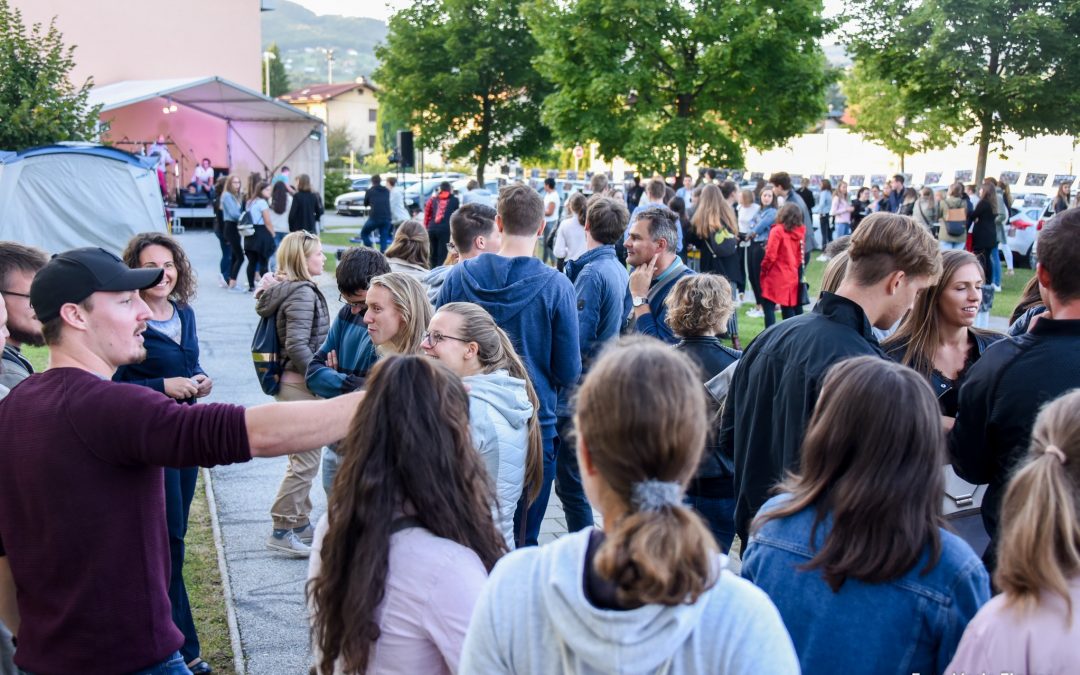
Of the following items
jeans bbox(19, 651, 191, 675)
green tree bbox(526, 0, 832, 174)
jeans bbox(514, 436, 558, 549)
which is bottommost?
jeans bbox(514, 436, 558, 549)

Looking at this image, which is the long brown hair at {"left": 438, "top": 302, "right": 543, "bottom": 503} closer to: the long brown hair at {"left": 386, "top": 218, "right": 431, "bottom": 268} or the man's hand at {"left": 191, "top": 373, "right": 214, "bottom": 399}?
the man's hand at {"left": 191, "top": 373, "right": 214, "bottom": 399}

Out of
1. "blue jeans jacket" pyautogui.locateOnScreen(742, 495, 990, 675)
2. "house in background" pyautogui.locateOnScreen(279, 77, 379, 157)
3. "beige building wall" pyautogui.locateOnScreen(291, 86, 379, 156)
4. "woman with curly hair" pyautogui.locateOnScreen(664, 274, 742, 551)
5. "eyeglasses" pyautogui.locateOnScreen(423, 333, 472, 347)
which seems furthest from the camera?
"beige building wall" pyautogui.locateOnScreen(291, 86, 379, 156)

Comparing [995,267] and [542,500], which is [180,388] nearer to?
[542,500]

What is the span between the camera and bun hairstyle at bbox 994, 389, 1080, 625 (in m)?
1.91

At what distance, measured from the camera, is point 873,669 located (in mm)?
2229

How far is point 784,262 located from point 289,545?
24.9ft

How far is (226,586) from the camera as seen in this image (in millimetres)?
5254

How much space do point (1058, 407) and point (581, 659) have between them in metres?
1.27

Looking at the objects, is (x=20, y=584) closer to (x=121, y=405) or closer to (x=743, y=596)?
(x=121, y=405)

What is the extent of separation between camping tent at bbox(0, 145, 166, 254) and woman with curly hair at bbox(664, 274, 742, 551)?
17062 mm

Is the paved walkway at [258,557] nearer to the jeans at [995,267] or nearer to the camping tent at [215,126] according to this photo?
the jeans at [995,267]

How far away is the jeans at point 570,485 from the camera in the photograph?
17.5 ft

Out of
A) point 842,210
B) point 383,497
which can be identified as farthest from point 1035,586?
point 842,210

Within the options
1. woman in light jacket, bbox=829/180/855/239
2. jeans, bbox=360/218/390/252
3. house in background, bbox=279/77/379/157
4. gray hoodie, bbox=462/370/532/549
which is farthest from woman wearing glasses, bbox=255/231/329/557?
house in background, bbox=279/77/379/157
